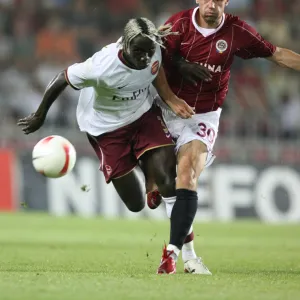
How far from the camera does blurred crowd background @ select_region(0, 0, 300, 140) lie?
56.4 ft

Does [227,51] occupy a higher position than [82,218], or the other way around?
[227,51]

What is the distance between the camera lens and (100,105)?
27.4ft

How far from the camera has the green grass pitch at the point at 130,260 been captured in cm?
578

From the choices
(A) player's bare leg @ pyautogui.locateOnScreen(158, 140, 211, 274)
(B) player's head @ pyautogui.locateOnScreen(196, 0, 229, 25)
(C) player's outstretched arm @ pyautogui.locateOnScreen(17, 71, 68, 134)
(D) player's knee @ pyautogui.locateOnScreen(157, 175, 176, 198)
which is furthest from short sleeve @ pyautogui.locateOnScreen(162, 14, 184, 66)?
(D) player's knee @ pyautogui.locateOnScreen(157, 175, 176, 198)

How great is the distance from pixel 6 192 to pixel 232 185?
418cm

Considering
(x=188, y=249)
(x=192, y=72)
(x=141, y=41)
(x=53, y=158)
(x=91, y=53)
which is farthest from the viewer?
(x=91, y=53)

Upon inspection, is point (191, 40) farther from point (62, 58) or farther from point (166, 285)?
point (62, 58)

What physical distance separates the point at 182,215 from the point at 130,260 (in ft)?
5.32

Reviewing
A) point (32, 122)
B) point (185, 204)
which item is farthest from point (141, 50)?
point (185, 204)

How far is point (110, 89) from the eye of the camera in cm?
793

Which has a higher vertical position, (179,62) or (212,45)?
(212,45)

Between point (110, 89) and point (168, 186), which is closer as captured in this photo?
point (168, 186)

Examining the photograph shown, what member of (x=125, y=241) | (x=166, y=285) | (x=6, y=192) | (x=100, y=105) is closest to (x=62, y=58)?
(x=6, y=192)

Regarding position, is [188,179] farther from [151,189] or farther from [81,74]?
[81,74]
